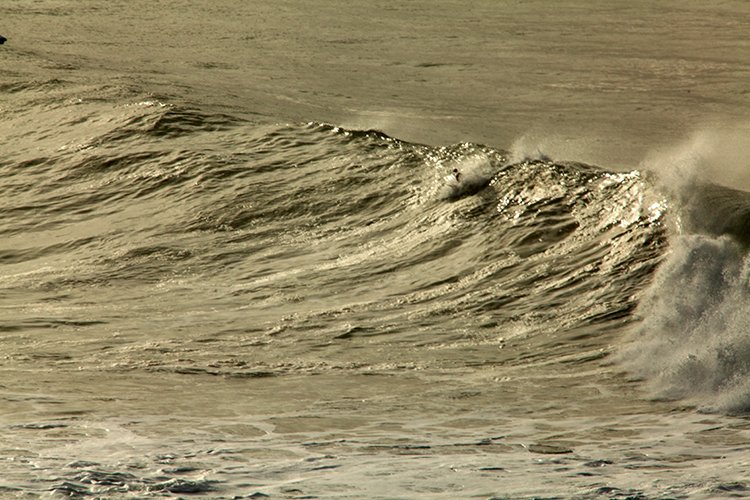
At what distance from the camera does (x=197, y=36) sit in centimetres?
1453

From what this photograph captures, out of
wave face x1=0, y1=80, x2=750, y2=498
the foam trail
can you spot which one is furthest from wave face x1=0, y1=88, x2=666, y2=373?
the foam trail

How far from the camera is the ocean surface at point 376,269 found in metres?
4.89

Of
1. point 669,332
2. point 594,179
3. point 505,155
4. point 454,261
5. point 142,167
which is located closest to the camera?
point 669,332

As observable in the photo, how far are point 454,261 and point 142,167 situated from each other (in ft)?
11.2

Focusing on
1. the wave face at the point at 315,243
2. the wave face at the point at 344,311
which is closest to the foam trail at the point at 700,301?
the wave face at the point at 344,311

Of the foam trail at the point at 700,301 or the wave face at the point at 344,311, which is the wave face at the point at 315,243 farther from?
the foam trail at the point at 700,301

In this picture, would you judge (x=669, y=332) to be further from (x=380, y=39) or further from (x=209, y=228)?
(x=380, y=39)

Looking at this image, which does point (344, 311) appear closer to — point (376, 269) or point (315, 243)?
point (376, 269)

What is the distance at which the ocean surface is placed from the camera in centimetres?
489

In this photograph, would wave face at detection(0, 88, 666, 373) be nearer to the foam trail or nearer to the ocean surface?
the ocean surface

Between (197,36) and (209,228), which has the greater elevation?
(197,36)

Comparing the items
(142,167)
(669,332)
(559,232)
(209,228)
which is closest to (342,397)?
(669,332)

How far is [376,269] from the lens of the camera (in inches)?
308

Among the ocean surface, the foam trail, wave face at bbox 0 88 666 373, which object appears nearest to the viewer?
the ocean surface
